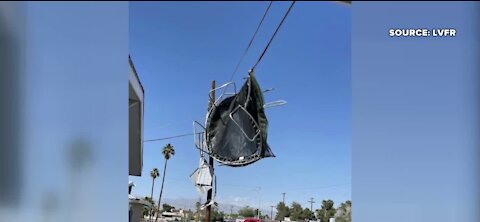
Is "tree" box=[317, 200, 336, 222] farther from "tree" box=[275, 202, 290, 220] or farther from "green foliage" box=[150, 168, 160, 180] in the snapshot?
"green foliage" box=[150, 168, 160, 180]

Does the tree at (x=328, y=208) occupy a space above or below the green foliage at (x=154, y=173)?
below

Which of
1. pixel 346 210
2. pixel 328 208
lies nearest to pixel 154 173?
pixel 346 210

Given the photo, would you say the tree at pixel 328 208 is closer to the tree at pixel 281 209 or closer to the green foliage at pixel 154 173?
the tree at pixel 281 209

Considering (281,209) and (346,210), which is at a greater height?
(346,210)

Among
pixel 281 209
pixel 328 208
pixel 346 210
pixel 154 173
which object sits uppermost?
pixel 154 173

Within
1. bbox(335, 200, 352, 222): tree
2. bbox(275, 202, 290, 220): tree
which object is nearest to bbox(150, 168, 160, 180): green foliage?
bbox(335, 200, 352, 222): tree

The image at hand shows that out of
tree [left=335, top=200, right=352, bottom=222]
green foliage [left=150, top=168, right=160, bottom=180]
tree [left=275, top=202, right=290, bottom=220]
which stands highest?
green foliage [left=150, top=168, right=160, bottom=180]

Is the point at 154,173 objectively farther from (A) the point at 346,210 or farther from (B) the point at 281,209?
(B) the point at 281,209

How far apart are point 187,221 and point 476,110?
6613mm

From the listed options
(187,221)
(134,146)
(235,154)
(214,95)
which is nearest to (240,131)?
(235,154)

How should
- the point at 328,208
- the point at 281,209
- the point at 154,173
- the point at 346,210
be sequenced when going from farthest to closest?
the point at 281,209
the point at 328,208
the point at 154,173
the point at 346,210

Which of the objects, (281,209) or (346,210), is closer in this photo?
(346,210)

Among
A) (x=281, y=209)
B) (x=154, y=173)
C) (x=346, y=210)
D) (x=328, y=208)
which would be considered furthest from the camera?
(x=281, y=209)

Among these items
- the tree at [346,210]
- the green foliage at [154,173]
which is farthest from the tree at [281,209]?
the green foliage at [154,173]
